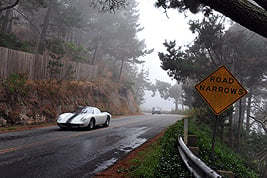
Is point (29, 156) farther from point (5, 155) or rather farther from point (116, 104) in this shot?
point (116, 104)

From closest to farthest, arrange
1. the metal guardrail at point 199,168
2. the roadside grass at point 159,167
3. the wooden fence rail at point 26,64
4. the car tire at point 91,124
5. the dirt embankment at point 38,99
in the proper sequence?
1. the metal guardrail at point 199,168
2. the roadside grass at point 159,167
3. the car tire at point 91,124
4. the dirt embankment at point 38,99
5. the wooden fence rail at point 26,64

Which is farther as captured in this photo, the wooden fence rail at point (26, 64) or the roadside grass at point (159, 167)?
the wooden fence rail at point (26, 64)

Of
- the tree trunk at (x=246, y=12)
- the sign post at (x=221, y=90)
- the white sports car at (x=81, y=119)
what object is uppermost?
the tree trunk at (x=246, y=12)

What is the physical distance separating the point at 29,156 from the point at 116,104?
26111 mm

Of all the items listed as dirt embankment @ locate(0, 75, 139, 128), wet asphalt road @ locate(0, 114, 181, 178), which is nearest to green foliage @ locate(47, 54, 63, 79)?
dirt embankment @ locate(0, 75, 139, 128)

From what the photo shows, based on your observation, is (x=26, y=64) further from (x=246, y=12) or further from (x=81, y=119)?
(x=246, y=12)

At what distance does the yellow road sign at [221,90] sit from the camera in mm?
5887

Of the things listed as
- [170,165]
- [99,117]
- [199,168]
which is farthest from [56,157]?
[99,117]

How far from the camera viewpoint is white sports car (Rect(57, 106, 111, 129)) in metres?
11.4

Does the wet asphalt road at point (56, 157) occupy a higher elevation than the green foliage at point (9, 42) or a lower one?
lower

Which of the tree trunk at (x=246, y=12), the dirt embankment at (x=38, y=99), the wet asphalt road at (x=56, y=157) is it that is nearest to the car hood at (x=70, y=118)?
the wet asphalt road at (x=56, y=157)

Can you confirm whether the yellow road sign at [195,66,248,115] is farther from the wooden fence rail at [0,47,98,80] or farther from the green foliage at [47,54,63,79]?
the green foliage at [47,54,63,79]

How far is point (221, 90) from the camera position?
605 cm

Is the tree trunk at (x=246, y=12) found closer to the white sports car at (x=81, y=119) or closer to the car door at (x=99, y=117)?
the white sports car at (x=81, y=119)
